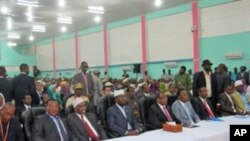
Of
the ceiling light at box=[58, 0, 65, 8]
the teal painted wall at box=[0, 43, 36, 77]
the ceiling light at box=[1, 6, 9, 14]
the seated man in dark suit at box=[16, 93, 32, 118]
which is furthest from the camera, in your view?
the teal painted wall at box=[0, 43, 36, 77]

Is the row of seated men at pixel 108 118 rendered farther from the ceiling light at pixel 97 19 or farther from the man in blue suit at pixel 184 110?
the ceiling light at pixel 97 19

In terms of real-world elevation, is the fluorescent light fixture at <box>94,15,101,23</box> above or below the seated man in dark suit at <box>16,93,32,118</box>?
above

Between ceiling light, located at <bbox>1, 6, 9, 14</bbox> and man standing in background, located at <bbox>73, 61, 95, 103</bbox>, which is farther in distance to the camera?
ceiling light, located at <bbox>1, 6, 9, 14</bbox>

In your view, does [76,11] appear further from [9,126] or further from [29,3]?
[9,126]

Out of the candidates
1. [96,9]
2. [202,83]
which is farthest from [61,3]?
[202,83]

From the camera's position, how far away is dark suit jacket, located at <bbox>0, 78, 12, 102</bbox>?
5.87 m

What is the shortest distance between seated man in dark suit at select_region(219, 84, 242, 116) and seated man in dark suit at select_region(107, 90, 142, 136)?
2127mm

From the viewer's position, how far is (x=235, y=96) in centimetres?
651

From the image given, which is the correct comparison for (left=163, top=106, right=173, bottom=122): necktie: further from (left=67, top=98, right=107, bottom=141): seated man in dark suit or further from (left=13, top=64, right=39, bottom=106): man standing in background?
(left=13, top=64, right=39, bottom=106): man standing in background

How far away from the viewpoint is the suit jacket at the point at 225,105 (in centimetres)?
614

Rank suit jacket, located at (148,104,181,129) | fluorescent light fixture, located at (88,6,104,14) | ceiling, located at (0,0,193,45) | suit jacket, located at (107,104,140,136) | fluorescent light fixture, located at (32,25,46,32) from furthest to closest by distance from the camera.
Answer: fluorescent light fixture, located at (32,25,46,32) < fluorescent light fixture, located at (88,6,104,14) < ceiling, located at (0,0,193,45) < suit jacket, located at (148,104,181,129) < suit jacket, located at (107,104,140,136)

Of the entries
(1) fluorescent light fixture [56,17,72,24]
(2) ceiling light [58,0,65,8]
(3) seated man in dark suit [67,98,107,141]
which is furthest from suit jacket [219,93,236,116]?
(1) fluorescent light fixture [56,17,72,24]

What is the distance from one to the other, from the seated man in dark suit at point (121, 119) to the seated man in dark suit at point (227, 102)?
2.13m

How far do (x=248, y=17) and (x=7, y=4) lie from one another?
8338 mm
